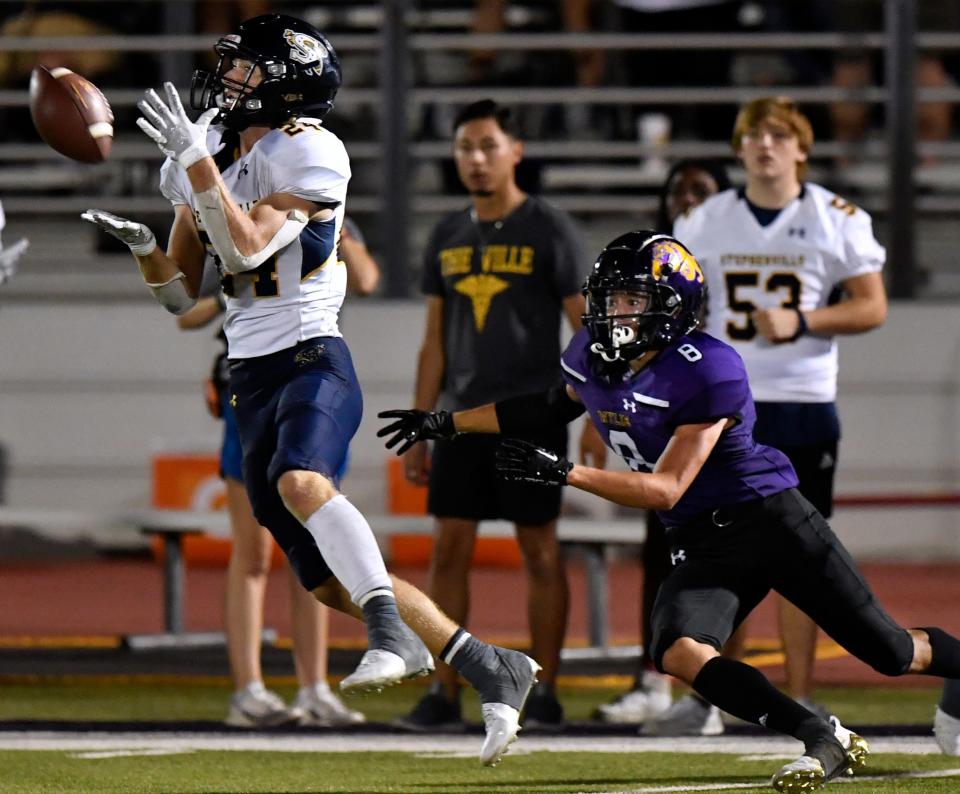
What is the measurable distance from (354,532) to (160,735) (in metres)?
1.64

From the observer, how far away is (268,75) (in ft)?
15.7

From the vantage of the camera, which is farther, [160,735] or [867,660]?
[160,735]

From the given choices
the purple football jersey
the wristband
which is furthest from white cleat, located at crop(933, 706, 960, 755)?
the wristband

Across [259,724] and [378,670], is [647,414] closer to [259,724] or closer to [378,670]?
[378,670]

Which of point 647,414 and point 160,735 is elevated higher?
point 647,414

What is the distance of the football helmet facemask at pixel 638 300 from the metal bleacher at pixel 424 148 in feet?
18.6

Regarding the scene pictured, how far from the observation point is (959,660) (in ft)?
16.2

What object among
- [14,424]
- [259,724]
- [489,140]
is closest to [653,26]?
[14,424]

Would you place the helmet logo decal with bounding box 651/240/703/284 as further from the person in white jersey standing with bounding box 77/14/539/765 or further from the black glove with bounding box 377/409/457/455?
the person in white jersey standing with bounding box 77/14/539/765

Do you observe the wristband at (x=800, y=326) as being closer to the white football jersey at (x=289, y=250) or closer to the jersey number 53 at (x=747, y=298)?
the jersey number 53 at (x=747, y=298)

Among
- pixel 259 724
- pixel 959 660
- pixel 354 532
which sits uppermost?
pixel 354 532

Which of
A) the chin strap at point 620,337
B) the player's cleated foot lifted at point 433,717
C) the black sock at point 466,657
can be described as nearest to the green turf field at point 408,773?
the black sock at point 466,657

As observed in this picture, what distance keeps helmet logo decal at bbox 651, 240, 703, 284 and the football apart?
1473 mm

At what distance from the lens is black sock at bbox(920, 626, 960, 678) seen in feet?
16.0
